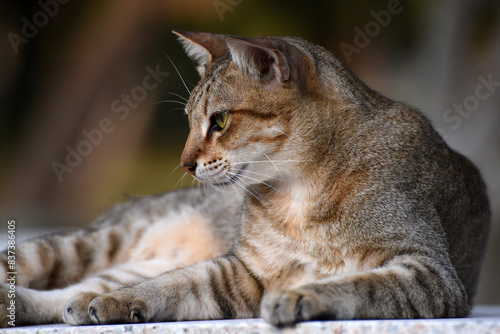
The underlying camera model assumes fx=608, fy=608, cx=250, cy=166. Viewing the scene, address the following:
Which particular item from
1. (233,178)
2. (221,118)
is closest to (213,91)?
(221,118)

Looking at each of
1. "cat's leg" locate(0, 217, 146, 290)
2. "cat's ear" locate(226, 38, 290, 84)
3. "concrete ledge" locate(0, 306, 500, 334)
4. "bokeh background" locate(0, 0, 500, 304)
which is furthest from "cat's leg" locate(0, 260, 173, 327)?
"bokeh background" locate(0, 0, 500, 304)

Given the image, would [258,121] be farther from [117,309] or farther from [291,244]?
[117,309]

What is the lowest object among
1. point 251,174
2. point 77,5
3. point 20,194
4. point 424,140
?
point 20,194

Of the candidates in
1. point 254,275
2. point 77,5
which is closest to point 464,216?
point 254,275

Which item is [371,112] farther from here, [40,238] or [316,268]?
[40,238]

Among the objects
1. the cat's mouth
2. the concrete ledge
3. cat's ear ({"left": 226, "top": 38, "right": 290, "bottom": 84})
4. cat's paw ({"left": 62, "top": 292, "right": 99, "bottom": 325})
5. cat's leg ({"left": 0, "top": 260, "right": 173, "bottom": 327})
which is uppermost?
cat's ear ({"left": 226, "top": 38, "right": 290, "bottom": 84})

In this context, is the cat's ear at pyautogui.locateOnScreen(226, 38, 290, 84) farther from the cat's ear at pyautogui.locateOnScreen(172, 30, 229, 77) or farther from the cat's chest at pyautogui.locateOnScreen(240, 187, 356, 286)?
the cat's chest at pyautogui.locateOnScreen(240, 187, 356, 286)

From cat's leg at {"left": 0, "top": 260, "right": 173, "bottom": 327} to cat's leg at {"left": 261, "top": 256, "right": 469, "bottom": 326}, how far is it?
79 cm

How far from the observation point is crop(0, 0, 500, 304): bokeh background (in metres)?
5.56

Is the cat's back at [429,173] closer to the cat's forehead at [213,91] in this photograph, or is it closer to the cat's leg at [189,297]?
the cat's forehead at [213,91]

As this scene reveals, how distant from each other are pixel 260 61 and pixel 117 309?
1045 mm

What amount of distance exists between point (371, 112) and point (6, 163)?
436 cm

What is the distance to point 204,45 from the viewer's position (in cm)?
268

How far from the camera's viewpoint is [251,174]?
2.37 m
